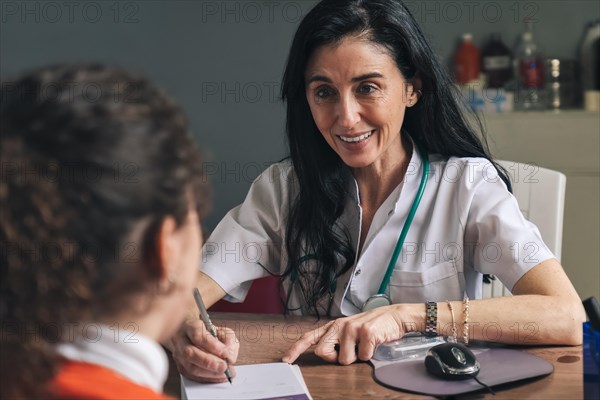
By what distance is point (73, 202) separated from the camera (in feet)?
2.42

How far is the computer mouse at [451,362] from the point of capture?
4.51 ft

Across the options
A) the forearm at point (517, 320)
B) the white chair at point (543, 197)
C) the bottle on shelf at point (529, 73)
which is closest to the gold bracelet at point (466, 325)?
the forearm at point (517, 320)

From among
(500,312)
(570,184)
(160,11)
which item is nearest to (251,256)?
(500,312)

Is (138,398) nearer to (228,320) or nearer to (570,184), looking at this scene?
(228,320)

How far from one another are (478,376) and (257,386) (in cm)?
36

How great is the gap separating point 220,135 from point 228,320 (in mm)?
2089

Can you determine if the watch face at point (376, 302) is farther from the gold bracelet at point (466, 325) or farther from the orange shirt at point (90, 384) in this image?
the orange shirt at point (90, 384)

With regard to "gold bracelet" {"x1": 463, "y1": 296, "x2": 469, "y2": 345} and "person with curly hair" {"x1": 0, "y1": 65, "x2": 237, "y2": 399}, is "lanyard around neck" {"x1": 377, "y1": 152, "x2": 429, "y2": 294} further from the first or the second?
"person with curly hair" {"x1": 0, "y1": 65, "x2": 237, "y2": 399}

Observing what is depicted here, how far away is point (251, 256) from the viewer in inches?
79.6

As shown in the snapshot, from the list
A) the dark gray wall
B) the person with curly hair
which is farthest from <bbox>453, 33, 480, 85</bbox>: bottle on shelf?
the person with curly hair

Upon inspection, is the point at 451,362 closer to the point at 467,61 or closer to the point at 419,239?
the point at 419,239

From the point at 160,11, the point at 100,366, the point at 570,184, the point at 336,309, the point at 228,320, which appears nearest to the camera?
the point at 100,366

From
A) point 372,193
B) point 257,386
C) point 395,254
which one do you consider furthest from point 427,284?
point 257,386

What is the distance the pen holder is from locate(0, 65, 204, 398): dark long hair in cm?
74
